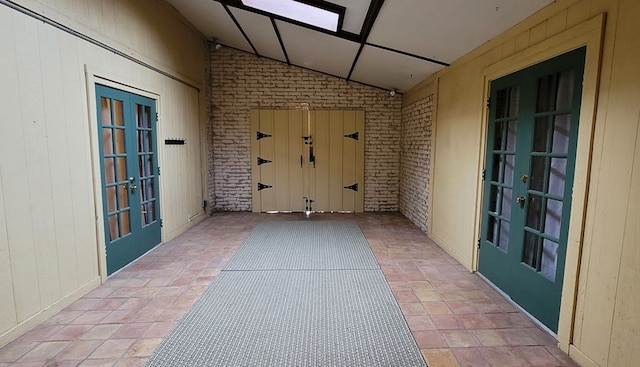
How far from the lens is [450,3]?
8.71ft

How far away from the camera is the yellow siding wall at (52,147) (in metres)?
2.31

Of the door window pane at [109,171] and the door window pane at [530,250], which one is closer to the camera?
the door window pane at [530,250]

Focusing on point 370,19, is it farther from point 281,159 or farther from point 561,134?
point 281,159

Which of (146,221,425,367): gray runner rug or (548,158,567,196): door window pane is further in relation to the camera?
(548,158,567,196): door window pane

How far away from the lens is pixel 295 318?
8.57 ft

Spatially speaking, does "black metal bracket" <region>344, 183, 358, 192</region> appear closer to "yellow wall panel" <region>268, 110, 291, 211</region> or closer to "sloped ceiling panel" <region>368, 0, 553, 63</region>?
"yellow wall panel" <region>268, 110, 291, 211</region>

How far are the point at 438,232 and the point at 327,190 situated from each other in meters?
2.80

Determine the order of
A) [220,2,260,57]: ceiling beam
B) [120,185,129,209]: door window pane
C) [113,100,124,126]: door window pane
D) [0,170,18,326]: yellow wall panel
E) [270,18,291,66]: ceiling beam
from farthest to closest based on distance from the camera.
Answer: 1. [270,18,291,66]: ceiling beam
2. [220,2,260,57]: ceiling beam
3. [120,185,129,209]: door window pane
4. [113,100,124,126]: door window pane
5. [0,170,18,326]: yellow wall panel

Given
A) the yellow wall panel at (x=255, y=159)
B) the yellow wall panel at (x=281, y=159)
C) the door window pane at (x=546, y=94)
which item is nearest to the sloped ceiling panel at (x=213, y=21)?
the yellow wall panel at (x=255, y=159)

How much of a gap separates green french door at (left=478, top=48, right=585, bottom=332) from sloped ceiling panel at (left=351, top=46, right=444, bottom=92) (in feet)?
4.80

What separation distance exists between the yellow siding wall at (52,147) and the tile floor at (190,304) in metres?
0.29

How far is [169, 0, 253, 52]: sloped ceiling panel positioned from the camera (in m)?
4.52

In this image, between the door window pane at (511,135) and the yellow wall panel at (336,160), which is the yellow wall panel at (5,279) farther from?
the yellow wall panel at (336,160)

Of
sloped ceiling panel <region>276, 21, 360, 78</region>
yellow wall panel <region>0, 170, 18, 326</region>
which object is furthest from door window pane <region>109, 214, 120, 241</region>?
sloped ceiling panel <region>276, 21, 360, 78</region>
